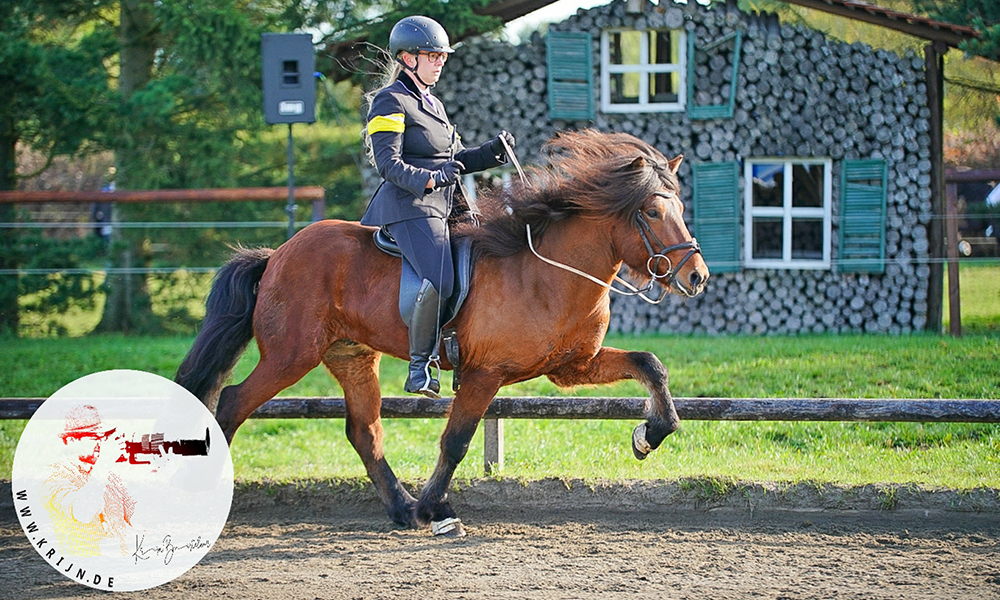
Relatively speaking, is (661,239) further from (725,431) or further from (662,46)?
(662,46)

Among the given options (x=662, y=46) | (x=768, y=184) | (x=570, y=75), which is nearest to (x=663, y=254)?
Result: (x=570, y=75)

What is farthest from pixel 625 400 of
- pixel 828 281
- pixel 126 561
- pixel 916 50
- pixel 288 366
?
pixel 916 50

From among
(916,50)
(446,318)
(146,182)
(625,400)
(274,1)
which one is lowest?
(625,400)

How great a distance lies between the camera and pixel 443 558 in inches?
188

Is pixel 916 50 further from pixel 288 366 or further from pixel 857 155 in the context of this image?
pixel 288 366

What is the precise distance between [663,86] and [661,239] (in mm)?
10450

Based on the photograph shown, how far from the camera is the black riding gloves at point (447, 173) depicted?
4984 mm

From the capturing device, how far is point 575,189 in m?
5.12

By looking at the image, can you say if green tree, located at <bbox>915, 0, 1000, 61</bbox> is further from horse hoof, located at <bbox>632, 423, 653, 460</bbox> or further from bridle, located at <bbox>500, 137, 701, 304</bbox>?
horse hoof, located at <bbox>632, 423, 653, 460</bbox>

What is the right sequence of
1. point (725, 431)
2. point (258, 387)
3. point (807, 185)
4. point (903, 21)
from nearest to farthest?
point (258, 387) < point (725, 431) < point (903, 21) < point (807, 185)

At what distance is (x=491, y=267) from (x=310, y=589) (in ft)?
6.41

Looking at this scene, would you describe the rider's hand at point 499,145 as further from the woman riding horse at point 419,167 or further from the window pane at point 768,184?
the window pane at point 768,184

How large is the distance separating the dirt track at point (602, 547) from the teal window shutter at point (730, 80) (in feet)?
30.9

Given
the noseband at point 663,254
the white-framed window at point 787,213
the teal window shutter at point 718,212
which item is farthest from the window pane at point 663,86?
the noseband at point 663,254
